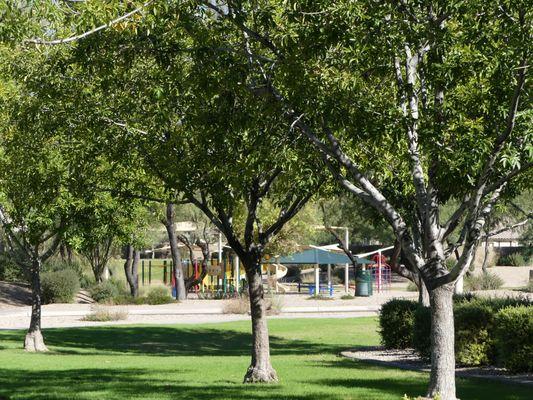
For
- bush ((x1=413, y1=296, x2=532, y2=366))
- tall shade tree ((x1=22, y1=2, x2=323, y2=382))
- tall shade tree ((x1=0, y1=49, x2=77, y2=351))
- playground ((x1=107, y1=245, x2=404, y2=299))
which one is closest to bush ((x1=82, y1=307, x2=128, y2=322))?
tall shade tree ((x1=0, y1=49, x2=77, y2=351))

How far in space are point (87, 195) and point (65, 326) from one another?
607 inches

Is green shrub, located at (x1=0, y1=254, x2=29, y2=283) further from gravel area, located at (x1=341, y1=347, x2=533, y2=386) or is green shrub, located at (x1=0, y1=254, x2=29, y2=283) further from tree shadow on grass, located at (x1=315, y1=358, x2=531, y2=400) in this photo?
tree shadow on grass, located at (x1=315, y1=358, x2=531, y2=400)

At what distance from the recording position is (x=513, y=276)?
59.5 metres

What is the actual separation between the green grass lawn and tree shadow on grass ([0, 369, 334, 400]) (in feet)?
0.05

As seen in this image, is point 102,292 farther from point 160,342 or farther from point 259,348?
point 259,348

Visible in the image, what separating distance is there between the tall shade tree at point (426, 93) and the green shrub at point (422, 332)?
691cm

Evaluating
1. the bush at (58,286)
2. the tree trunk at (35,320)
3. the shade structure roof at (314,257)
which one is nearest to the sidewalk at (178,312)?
the bush at (58,286)

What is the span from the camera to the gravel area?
15.4 m

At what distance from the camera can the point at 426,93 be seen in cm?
1149

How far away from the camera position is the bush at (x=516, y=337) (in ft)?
51.0

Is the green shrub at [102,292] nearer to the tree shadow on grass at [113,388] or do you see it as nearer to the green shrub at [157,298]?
the green shrub at [157,298]

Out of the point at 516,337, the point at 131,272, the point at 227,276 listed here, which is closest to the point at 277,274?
the point at 227,276

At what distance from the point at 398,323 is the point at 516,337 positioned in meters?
5.44

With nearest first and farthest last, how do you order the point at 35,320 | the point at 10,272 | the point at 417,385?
the point at 417,385 → the point at 35,320 → the point at 10,272
